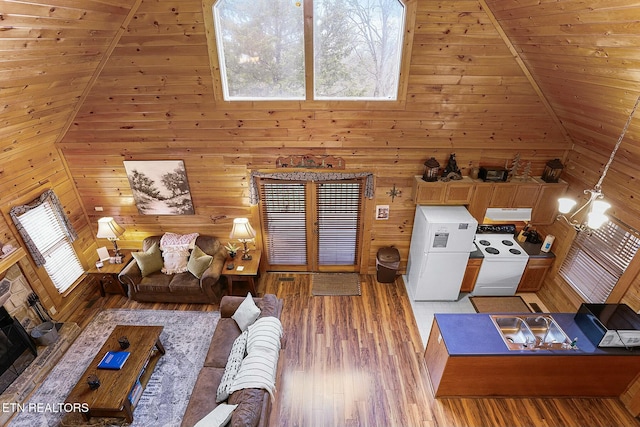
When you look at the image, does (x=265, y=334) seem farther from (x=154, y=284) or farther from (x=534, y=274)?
(x=534, y=274)

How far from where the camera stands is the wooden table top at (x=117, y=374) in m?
3.37

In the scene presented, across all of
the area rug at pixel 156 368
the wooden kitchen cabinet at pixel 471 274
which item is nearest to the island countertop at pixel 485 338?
the wooden kitchen cabinet at pixel 471 274

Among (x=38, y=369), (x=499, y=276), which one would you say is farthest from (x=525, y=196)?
(x=38, y=369)

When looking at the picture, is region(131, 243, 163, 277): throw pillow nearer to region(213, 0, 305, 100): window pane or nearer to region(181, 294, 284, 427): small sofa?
region(181, 294, 284, 427): small sofa

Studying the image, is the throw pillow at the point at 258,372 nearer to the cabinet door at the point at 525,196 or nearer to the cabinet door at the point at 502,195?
the cabinet door at the point at 502,195

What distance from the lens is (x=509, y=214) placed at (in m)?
4.96

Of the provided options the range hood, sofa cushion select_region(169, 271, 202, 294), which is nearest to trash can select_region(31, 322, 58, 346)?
sofa cushion select_region(169, 271, 202, 294)

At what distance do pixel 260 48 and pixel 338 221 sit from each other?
2.84 meters

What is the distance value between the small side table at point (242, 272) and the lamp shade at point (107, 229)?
72.8 inches

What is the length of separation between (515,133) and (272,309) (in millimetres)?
4178

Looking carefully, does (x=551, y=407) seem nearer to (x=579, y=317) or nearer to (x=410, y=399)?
(x=579, y=317)

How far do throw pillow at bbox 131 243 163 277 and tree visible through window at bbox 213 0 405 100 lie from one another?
2.77 metres

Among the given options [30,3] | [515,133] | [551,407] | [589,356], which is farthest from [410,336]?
[30,3]

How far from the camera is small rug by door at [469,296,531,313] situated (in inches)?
199
